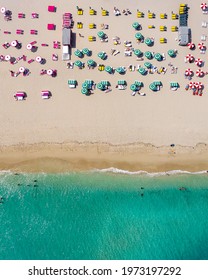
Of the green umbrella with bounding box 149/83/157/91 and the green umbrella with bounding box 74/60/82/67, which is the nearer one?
the green umbrella with bounding box 74/60/82/67

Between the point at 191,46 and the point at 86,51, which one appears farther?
the point at 191,46

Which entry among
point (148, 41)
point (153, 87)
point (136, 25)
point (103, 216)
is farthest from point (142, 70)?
point (103, 216)

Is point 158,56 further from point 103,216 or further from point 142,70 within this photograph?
point 103,216

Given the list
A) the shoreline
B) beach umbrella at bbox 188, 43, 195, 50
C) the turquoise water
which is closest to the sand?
the shoreline

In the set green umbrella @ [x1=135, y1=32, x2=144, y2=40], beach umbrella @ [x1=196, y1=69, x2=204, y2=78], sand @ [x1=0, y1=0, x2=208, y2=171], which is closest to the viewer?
sand @ [x1=0, y1=0, x2=208, y2=171]

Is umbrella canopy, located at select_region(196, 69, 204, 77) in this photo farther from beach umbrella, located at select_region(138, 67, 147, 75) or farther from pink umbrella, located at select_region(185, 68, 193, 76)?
beach umbrella, located at select_region(138, 67, 147, 75)

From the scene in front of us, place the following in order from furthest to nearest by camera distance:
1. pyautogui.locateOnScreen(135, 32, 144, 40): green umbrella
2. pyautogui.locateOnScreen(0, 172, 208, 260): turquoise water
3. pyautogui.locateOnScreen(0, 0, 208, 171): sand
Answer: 1. pyautogui.locateOnScreen(135, 32, 144, 40): green umbrella
2. pyautogui.locateOnScreen(0, 0, 208, 171): sand
3. pyautogui.locateOnScreen(0, 172, 208, 260): turquoise water

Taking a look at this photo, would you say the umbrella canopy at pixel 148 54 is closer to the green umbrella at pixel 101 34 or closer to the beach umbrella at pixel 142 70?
the beach umbrella at pixel 142 70
